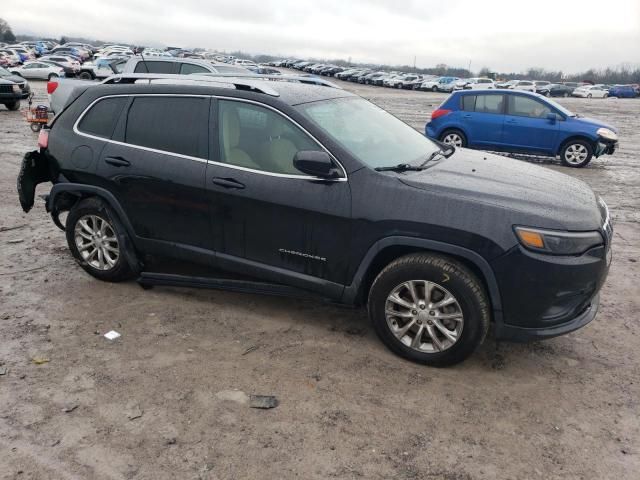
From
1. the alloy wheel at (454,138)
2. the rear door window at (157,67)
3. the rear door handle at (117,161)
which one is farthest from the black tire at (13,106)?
the rear door handle at (117,161)

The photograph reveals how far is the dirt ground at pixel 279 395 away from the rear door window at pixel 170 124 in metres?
1.30

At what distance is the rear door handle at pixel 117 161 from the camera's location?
14.5 feet

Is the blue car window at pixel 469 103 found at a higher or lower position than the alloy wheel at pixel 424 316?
higher

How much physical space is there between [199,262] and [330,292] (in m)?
1.16

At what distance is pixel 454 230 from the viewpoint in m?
3.35

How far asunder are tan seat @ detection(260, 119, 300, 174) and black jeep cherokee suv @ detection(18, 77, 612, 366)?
1cm

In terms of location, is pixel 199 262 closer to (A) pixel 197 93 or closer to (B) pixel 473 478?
(A) pixel 197 93

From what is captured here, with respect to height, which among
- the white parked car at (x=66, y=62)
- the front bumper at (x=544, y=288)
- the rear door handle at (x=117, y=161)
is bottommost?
the front bumper at (x=544, y=288)

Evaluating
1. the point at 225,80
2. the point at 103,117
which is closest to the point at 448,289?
the point at 225,80

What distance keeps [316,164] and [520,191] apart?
1.36 metres

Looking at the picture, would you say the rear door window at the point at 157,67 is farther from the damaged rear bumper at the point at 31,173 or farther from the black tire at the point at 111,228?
the black tire at the point at 111,228

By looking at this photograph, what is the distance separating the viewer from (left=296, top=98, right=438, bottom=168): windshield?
3893 millimetres

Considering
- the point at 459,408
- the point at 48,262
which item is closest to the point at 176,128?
the point at 48,262

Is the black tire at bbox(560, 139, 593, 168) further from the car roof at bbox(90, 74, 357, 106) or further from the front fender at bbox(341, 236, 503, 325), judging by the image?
the front fender at bbox(341, 236, 503, 325)
